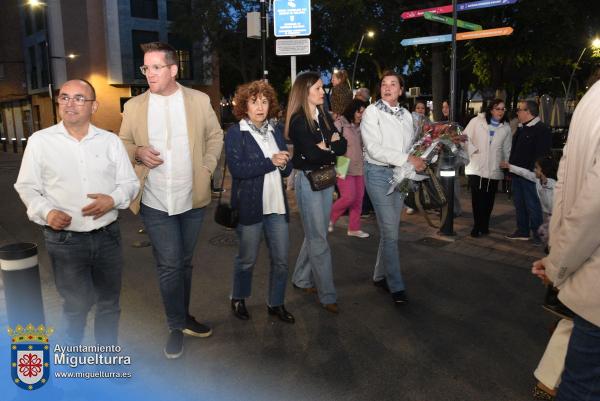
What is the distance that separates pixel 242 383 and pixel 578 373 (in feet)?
6.81

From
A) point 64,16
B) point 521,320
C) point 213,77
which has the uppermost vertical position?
point 64,16

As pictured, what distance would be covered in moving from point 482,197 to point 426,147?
2.77m

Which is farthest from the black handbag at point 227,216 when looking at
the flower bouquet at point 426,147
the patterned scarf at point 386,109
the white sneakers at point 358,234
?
the white sneakers at point 358,234

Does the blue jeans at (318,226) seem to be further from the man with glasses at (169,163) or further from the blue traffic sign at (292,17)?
the blue traffic sign at (292,17)

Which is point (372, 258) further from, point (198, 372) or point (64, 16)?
point (64, 16)

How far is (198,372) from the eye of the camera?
3465 mm

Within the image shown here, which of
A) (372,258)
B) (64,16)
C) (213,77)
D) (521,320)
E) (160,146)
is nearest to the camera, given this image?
(160,146)

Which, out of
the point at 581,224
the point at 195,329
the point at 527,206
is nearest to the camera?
the point at 581,224

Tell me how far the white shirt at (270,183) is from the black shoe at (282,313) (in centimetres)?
90

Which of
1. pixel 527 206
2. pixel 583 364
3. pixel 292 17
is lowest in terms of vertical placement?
pixel 527 206

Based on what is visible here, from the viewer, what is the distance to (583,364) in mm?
1966

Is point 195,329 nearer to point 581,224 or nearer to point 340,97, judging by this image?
point 581,224

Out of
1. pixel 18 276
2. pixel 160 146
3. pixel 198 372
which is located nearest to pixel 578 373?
pixel 198 372

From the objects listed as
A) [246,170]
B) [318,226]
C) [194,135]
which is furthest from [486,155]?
[194,135]
